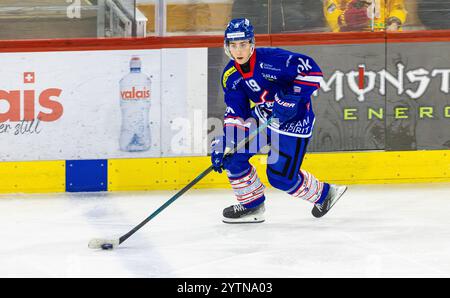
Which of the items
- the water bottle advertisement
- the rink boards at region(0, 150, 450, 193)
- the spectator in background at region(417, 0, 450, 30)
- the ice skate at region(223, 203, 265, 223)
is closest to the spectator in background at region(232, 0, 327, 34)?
the water bottle advertisement

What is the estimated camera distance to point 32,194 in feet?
17.8

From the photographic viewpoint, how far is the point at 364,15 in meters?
5.56

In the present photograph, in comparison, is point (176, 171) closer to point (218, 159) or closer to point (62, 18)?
point (62, 18)

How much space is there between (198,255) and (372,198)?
1.68m

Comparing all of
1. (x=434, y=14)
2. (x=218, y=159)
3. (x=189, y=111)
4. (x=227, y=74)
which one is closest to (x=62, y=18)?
(x=189, y=111)

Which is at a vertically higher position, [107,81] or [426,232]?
[107,81]

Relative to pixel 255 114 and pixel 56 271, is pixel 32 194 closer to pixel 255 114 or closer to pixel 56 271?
pixel 255 114

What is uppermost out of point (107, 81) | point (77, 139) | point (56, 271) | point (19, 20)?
point (19, 20)

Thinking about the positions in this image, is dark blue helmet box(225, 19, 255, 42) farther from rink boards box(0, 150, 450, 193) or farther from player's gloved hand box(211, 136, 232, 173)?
rink boards box(0, 150, 450, 193)

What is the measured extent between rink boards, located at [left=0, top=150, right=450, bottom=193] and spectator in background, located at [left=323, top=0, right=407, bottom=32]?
73 centimetres

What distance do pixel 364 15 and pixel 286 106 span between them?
1.54m

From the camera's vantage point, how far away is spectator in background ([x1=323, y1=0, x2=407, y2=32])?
18.1ft

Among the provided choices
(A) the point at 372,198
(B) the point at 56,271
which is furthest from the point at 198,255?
(A) the point at 372,198

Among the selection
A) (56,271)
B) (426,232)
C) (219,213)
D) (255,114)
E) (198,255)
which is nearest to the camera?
(56,271)
